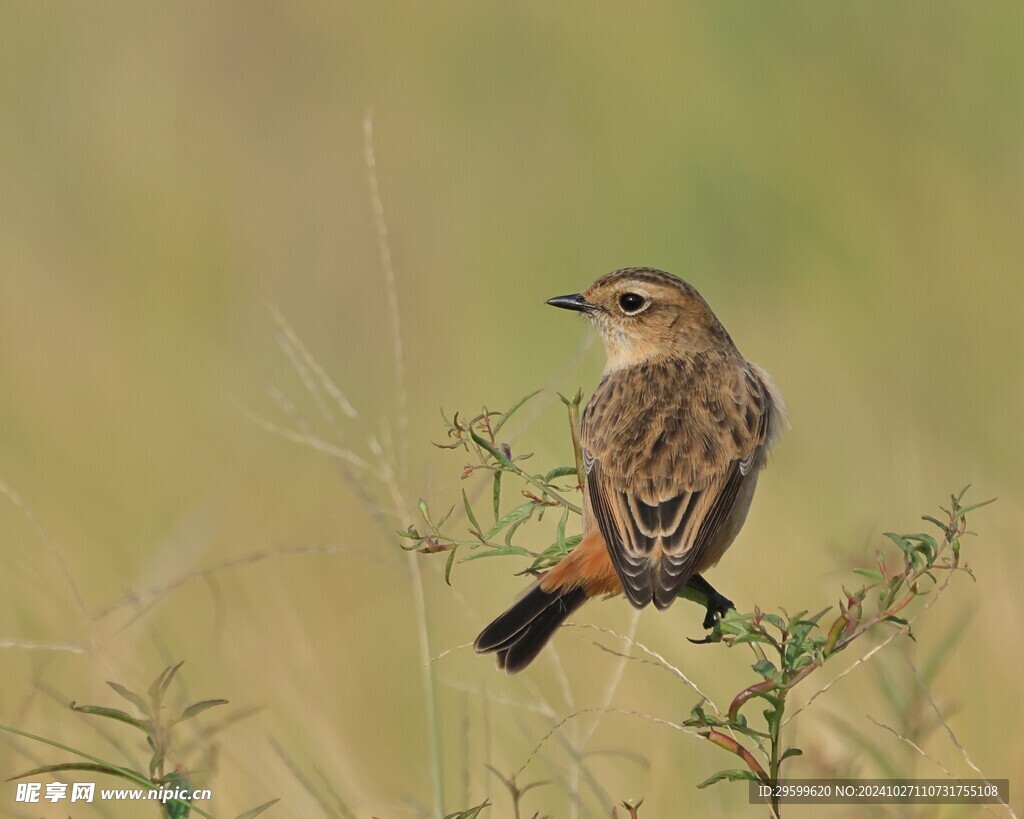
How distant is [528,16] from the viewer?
11984 millimetres

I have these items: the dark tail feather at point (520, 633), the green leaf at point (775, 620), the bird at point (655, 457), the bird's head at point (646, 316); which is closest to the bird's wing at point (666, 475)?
the bird at point (655, 457)

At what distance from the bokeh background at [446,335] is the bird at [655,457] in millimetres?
360

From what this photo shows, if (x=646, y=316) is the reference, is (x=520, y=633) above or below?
below

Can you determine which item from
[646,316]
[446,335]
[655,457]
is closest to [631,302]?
[646,316]

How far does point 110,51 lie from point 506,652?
913 centimetres

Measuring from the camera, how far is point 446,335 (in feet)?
31.0

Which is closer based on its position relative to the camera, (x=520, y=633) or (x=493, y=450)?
(x=493, y=450)

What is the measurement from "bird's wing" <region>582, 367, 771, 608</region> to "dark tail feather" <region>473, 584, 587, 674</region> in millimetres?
224

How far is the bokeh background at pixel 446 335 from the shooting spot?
532 centimetres

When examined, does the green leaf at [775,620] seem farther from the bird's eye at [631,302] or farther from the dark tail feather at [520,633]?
the bird's eye at [631,302]

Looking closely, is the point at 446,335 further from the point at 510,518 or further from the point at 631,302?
the point at 510,518

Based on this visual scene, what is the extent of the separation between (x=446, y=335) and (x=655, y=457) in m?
4.81


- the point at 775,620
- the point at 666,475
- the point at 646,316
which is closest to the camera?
the point at 775,620

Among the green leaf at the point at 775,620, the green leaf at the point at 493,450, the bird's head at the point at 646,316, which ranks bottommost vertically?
the green leaf at the point at 775,620
